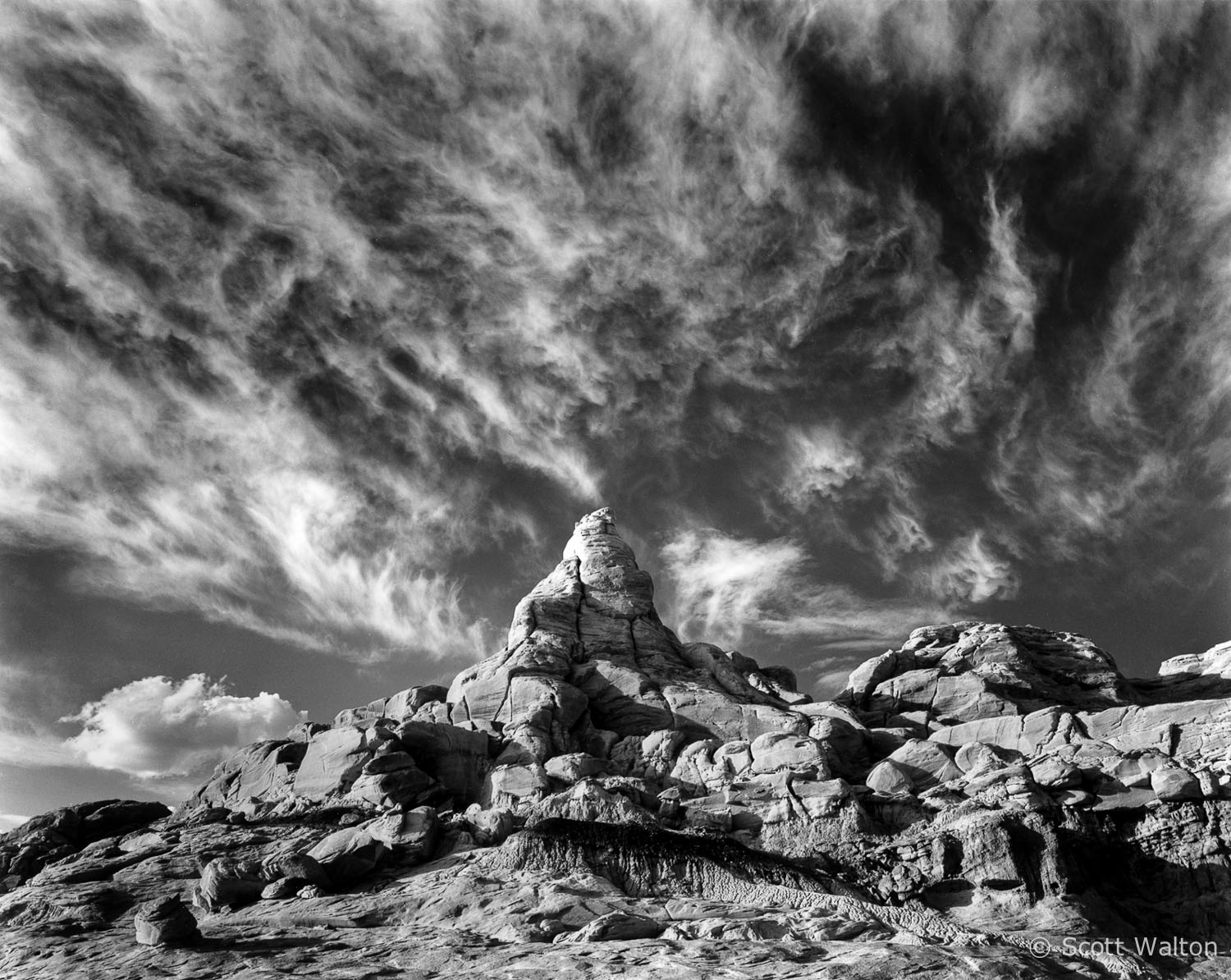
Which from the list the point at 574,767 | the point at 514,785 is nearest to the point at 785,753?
the point at 574,767

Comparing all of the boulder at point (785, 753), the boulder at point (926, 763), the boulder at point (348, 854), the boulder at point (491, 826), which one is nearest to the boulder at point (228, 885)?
the boulder at point (348, 854)

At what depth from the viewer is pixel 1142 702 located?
8006cm

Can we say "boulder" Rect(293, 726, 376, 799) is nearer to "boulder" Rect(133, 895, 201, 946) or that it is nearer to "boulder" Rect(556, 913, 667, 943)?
"boulder" Rect(133, 895, 201, 946)

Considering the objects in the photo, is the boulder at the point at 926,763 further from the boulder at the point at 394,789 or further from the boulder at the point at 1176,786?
the boulder at the point at 394,789

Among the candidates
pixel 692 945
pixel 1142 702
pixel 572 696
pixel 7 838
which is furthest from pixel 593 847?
pixel 1142 702

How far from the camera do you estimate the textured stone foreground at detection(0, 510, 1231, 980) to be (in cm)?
2380

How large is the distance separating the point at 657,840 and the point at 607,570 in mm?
54306

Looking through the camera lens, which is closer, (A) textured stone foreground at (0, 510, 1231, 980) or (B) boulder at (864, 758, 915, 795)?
(A) textured stone foreground at (0, 510, 1231, 980)

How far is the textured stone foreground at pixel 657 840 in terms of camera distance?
78.1 feet

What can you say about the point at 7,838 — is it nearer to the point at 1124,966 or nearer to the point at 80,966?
the point at 80,966

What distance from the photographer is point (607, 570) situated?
91438 millimetres

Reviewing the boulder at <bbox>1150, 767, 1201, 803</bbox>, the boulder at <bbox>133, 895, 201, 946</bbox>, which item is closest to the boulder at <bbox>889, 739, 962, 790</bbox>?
the boulder at <bbox>1150, 767, 1201, 803</bbox>

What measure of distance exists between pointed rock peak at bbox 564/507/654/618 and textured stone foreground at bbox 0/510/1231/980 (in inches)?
250

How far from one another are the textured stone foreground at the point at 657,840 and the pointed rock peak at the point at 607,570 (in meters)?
6.34
